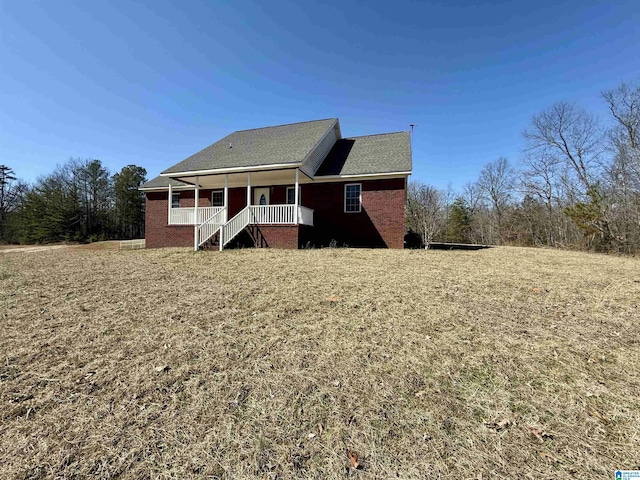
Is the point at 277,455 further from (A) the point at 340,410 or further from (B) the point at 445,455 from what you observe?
(B) the point at 445,455

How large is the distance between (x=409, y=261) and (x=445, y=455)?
7.11 meters

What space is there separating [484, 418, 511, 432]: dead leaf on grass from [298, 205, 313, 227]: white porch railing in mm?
10013

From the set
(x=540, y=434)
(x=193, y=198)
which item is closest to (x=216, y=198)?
(x=193, y=198)

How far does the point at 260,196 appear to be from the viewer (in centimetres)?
1529

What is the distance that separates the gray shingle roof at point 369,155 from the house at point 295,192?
5 centimetres

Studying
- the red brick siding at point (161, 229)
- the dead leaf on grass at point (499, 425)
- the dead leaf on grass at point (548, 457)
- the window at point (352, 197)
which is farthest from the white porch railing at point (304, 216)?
the dead leaf on grass at point (548, 457)

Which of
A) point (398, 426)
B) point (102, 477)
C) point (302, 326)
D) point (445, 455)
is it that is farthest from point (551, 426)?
point (102, 477)

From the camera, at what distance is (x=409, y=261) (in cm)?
860

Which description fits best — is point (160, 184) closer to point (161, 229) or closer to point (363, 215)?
point (161, 229)

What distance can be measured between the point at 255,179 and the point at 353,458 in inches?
547

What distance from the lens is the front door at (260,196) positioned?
15133 millimetres

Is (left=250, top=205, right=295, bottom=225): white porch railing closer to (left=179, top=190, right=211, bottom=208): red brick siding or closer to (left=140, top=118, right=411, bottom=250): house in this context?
(left=140, top=118, right=411, bottom=250): house

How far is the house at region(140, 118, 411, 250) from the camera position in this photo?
11.9 m

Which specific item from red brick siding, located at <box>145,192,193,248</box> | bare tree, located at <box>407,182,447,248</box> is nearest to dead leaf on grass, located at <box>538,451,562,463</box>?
red brick siding, located at <box>145,192,193,248</box>
